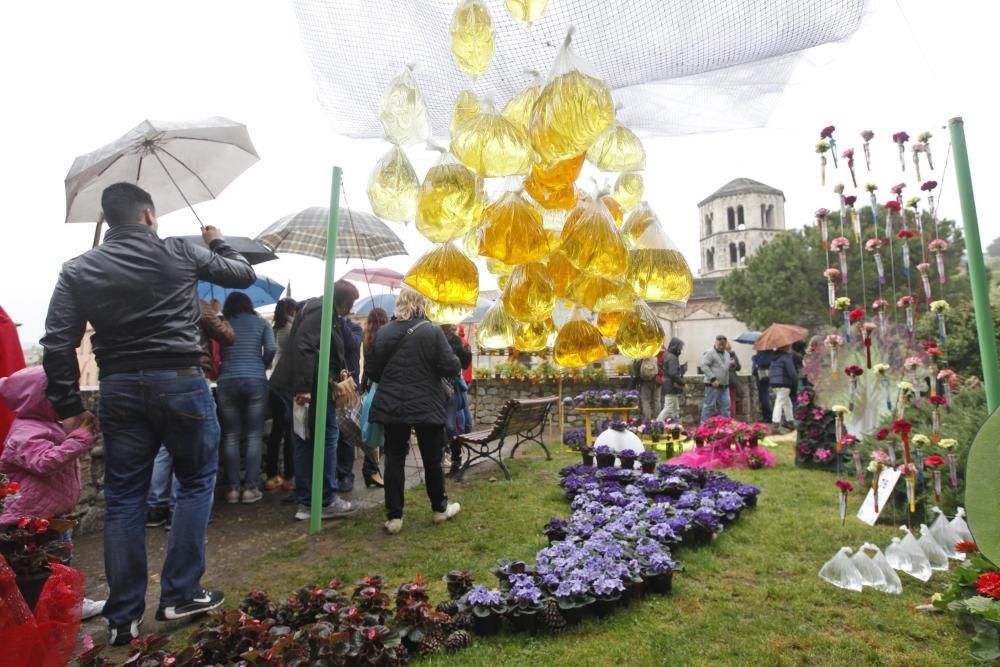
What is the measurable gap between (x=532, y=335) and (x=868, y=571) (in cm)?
282

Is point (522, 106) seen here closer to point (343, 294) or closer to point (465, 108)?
point (465, 108)

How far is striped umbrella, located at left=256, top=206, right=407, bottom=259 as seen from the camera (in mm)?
3969

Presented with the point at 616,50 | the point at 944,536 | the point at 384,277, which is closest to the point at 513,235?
the point at 616,50

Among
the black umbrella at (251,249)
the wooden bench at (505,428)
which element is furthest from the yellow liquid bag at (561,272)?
the wooden bench at (505,428)

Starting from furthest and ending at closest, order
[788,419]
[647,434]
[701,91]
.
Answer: [788,419] < [647,434] < [701,91]

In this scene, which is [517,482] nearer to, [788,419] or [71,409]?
[71,409]

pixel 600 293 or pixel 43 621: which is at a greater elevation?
pixel 600 293

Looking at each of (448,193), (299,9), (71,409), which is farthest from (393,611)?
(299,9)

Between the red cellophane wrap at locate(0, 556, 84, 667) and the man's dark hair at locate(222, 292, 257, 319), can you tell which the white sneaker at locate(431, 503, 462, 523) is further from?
the red cellophane wrap at locate(0, 556, 84, 667)

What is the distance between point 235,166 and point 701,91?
10.6 feet

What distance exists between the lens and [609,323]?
105 centimetres

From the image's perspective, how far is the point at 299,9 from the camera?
2.90 ft

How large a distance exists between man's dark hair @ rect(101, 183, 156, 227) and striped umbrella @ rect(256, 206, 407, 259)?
1.69 m

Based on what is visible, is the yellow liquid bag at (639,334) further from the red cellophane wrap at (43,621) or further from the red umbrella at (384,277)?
the red umbrella at (384,277)
